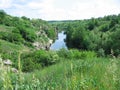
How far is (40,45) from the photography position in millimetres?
84125

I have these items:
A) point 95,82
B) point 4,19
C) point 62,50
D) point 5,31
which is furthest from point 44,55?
point 95,82

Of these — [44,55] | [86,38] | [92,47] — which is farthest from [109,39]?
[44,55]

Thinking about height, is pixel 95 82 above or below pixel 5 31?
above

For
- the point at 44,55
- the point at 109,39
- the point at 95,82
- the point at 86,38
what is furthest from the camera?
the point at 86,38

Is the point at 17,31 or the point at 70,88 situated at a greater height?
the point at 70,88

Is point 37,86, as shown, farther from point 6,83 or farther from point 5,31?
point 5,31

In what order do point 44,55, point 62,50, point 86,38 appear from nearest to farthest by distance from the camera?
point 62,50, point 44,55, point 86,38

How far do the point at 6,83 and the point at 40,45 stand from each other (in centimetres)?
8130

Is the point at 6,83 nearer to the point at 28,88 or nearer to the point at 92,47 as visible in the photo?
the point at 28,88

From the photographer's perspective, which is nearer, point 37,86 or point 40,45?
point 37,86

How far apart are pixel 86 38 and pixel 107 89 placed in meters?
78.9

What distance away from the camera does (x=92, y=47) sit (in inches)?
3024

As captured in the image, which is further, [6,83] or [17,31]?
[17,31]

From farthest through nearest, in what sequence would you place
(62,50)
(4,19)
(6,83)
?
(4,19) < (62,50) < (6,83)
